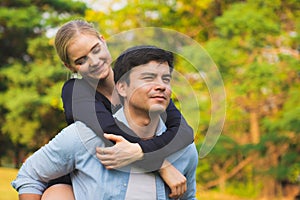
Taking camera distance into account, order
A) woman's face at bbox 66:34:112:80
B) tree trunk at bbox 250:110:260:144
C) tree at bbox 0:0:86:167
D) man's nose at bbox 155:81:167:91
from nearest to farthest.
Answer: man's nose at bbox 155:81:167:91, woman's face at bbox 66:34:112:80, tree trunk at bbox 250:110:260:144, tree at bbox 0:0:86:167

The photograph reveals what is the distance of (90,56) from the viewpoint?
7.52 feet

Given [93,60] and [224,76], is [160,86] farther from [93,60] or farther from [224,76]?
[224,76]

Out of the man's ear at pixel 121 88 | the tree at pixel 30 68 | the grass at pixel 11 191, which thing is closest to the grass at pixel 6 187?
the grass at pixel 11 191

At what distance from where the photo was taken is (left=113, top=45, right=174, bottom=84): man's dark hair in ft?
6.70

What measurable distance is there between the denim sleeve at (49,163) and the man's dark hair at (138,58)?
238mm

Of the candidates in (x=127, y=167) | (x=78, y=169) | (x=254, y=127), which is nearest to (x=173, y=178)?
(x=127, y=167)

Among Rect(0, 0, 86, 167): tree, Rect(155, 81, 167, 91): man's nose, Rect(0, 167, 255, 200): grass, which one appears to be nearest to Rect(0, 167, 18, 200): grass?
Rect(0, 167, 255, 200): grass

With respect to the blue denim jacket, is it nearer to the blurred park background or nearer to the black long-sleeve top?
the black long-sleeve top

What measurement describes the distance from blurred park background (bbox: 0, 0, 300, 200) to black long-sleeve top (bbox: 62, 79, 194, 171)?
288 inches

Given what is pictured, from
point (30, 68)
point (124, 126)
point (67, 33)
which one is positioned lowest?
point (124, 126)

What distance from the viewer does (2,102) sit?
21.1 meters

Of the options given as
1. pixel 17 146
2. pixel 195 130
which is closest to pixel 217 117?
pixel 195 130

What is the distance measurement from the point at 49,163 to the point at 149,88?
1.29 ft

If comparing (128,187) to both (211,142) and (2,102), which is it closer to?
(211,142)
